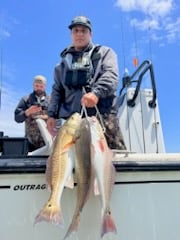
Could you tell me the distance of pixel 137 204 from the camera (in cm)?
274

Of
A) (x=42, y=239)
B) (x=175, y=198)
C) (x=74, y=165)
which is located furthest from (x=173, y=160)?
(x=42, y=239)

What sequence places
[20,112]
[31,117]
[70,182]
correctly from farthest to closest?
[20,112] < [31,117] < [70,182]

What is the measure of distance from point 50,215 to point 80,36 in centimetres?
154

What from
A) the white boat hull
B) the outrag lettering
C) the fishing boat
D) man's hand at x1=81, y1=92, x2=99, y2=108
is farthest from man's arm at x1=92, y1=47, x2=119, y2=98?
the outrag lettering

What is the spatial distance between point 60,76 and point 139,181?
113cm

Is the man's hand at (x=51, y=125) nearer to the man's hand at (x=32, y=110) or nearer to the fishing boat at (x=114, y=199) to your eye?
the fishing boat at (x=114, y=199)

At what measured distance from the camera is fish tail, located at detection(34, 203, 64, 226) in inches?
88.4

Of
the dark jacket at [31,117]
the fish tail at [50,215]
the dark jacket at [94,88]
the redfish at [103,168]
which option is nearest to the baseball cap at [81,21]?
the dark jacket at [94,88]

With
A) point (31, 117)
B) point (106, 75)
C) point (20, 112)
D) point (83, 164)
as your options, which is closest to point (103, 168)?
point (83, 164)

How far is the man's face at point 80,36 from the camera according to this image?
3.22m

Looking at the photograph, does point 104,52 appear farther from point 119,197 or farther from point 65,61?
point 119,197

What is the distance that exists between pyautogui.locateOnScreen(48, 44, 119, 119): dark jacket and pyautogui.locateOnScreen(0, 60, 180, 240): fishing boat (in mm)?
449

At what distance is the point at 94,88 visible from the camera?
2.94 meters

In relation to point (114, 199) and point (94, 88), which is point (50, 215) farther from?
point (94, 88)
